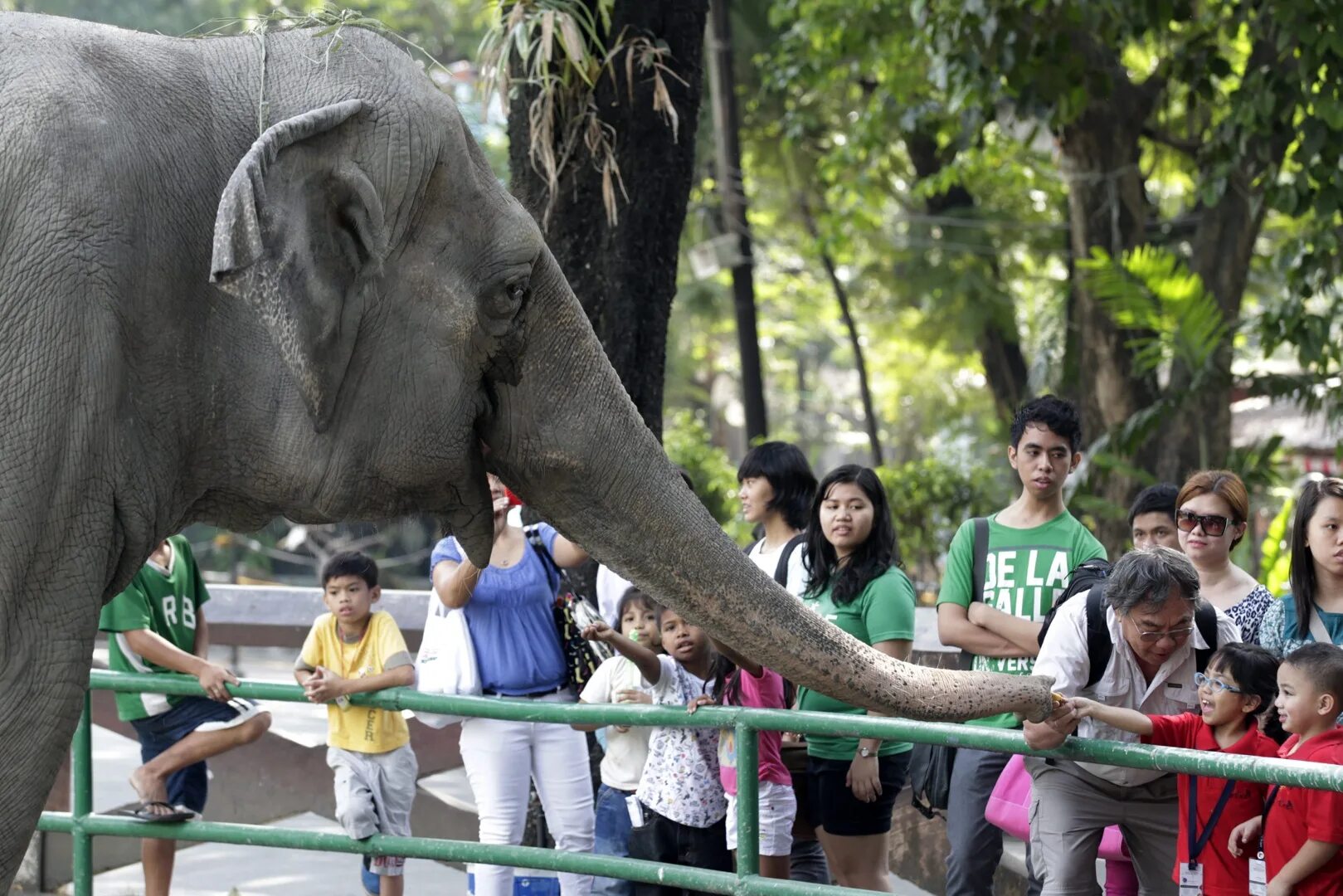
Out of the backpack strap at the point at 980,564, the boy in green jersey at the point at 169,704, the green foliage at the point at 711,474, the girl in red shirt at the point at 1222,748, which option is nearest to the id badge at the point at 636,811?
the backpack strap at the point at 980,564

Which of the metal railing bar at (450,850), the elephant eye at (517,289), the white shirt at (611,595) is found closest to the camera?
the elephant eye at (517,289)

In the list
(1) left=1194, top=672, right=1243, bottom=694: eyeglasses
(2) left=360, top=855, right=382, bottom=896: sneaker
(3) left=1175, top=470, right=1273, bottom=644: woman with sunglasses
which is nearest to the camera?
(1) left=1194, top=672, right=1243, bottom=694: eyeglasses

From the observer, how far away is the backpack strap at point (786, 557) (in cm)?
534

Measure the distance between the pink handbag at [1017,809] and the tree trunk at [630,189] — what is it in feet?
7.16

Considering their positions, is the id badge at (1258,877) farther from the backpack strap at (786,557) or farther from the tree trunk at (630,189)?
the tree trunk at (630,189)

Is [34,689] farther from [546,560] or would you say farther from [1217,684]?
[546,560]

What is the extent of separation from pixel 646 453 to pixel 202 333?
0.85m

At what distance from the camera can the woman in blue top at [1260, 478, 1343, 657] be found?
4422mm

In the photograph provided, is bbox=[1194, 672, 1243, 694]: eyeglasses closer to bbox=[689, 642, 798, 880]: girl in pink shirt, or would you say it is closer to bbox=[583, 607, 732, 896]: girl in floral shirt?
bbox=[689, 642, 798, 880]: girl in pink shirt

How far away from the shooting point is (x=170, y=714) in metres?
5.66

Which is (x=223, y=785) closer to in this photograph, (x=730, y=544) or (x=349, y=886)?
(x=349, y=886)

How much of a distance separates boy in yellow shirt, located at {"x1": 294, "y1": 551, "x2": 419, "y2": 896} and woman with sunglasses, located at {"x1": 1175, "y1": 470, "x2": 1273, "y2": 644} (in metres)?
2.48

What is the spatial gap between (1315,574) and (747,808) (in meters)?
1.71

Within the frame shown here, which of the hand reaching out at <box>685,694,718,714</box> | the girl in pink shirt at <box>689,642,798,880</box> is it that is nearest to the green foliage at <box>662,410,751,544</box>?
the girl in pink shirt at <box>689,642,798,880</box>
